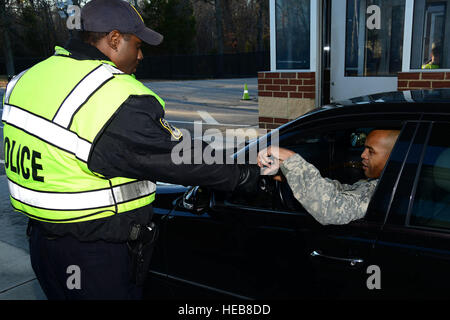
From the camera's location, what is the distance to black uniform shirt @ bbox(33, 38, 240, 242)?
1642mm

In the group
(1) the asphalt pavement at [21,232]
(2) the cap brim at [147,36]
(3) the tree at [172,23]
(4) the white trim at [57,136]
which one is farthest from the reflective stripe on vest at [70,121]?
(3) the tree at [172,23]

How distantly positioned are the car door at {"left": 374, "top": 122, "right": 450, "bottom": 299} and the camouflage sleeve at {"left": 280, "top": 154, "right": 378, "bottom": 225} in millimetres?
184

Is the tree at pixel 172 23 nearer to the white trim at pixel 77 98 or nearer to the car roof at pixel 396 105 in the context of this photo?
the car roof at pixel 396 105

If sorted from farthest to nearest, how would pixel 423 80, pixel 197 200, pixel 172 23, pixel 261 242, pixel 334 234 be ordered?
1. pixel 172 23
2. pixel 423 80
3. pixel 197 200
4. pixel 261 242
5. pixel 334 234

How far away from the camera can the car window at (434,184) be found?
1742mm

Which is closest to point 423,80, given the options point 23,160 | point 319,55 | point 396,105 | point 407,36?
point 407,36

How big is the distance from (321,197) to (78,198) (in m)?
1.08

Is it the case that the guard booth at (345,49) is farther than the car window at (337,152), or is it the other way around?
the guard booth at (345,49)

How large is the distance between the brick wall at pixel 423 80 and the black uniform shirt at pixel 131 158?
4.06 m

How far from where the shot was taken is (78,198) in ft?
5.64

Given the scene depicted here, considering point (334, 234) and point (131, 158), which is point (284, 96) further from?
point (131, 158)

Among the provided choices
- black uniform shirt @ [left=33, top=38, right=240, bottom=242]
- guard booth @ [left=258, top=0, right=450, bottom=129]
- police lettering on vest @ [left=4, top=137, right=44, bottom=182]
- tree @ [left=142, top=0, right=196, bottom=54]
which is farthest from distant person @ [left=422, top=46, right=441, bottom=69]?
tree @ [left=142, top=0, right=196, bottom=54]

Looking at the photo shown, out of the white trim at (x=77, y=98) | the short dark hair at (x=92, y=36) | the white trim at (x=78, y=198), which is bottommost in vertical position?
the white trim at (x=78, y=198)

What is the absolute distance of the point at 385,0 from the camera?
5.86 metres
